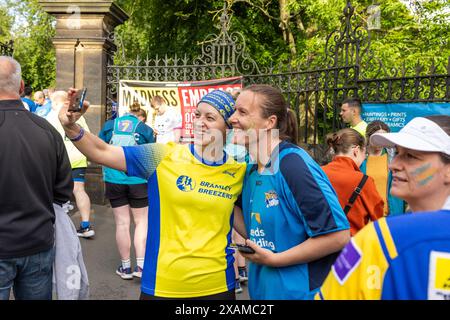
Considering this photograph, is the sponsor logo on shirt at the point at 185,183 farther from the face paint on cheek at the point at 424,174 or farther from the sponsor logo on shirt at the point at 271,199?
the face paint on cheek at the point at 424,174

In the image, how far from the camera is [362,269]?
1.20 meters

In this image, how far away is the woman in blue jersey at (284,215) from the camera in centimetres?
215

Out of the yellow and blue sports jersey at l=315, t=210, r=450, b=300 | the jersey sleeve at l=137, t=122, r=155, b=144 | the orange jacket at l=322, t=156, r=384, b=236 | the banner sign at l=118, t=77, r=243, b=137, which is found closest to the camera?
the yellow and blue sports jersey at l=315, t=210, r=450, b=300

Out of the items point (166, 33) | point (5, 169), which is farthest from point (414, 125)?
point (166, 33)

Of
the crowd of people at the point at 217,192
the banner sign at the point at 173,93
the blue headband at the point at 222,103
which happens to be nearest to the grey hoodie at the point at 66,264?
the crowd of people at the point at 217,192

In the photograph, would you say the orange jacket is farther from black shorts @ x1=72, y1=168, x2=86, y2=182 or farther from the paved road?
black shorts @ x1=72, y1=168, x2=86, y2=182

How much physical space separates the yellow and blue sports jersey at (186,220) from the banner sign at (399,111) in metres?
4.46

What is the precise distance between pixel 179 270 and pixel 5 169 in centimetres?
115

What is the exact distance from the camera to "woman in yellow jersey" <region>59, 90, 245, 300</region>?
2.52 m

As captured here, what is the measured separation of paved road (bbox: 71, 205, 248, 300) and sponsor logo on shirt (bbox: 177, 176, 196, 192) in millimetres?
2569

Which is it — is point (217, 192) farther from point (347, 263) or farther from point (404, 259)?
point (404, 259)

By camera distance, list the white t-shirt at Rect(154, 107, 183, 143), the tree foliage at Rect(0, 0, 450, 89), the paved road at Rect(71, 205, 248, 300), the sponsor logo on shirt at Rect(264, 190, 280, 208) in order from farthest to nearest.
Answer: the tree foliage at Rect(0, 0, 450, 89), the white t-shirt at Rect(154, 107, 183, 143), the paved road at Rect(71, 205, 248, 300), the sponsor logo on shirt at Rect(264, 190, 280, 208)

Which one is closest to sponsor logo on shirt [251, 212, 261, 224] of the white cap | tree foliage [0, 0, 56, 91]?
the white cap
